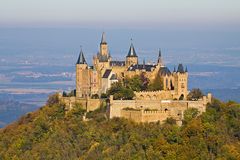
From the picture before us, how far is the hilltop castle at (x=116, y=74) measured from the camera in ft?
192

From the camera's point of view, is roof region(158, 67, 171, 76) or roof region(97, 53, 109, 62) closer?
roof region(158, 67, 171, 76)

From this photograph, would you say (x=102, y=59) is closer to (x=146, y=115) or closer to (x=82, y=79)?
(x=82, y=79)

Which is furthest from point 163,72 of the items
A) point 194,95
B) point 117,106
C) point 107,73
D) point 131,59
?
point 117,106

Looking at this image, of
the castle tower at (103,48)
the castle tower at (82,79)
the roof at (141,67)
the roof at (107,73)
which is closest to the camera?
the roof at (141,67)

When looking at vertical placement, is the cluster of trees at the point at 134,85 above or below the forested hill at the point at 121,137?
above

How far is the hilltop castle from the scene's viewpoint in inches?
2309

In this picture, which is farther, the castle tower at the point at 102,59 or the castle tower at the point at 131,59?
the castle tower at the point at 131,59

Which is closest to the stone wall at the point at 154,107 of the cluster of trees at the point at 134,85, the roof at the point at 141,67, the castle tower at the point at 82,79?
the cluster of trees at the point at 134,85

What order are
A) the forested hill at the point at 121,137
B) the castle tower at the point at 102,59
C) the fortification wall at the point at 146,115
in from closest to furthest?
the forested hill at the point at 121,137 → the fortification wall at the point at 146,115 → the castle tower at the point at 102,59

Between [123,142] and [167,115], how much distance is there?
419 cm

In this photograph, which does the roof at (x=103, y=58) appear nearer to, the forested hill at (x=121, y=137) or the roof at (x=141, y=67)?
the roof at (x=141, y=67)

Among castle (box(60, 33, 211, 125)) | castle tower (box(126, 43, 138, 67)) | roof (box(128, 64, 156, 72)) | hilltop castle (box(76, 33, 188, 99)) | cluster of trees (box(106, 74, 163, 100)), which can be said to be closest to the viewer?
castle (box(60, 33, 211, 125))

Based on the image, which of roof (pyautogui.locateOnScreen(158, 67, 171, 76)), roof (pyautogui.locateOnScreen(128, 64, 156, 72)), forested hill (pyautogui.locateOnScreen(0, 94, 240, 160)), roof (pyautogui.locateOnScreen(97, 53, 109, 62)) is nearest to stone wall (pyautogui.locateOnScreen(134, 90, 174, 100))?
roof (pyautogui.locateOnScreen(158, 67, 171, 76))

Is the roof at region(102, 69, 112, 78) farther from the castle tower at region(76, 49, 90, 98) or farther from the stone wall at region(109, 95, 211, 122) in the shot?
the stone wall at region(109, 95, 211, 122)
